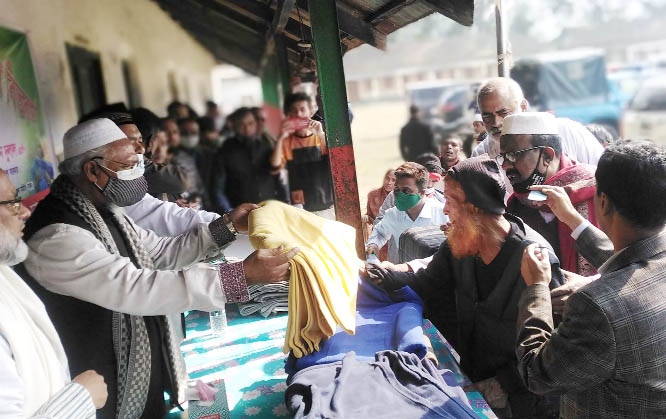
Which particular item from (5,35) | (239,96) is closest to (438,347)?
(5,35)

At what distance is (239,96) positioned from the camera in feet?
43.1

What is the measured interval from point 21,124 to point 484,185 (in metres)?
3.60

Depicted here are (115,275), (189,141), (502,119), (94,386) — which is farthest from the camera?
(189,141)

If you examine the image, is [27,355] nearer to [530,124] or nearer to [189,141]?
[530,124]

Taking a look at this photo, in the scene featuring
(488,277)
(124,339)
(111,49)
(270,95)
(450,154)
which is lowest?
(124,339)

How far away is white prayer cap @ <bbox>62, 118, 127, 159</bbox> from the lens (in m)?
2.47

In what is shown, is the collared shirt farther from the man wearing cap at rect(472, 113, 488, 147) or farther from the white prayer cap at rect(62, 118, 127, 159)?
the white prayer cap at rect(62, 118, 127, 159)

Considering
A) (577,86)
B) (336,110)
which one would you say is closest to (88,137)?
(336,110)

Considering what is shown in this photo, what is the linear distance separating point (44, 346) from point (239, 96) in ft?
38.5

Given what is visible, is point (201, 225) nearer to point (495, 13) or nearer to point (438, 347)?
point (438, 347)

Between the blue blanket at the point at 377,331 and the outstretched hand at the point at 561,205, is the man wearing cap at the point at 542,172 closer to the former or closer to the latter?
the outstretched hand at the point at 561,205

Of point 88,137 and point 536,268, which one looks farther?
point 88,137

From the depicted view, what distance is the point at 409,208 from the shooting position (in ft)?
9.98

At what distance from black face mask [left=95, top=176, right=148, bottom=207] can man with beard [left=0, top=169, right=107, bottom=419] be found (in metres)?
0.55
